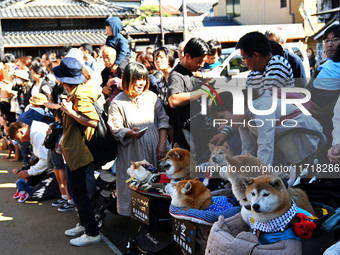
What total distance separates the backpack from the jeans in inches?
6.1

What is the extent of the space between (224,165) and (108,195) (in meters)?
2.41

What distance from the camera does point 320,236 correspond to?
8.09ft

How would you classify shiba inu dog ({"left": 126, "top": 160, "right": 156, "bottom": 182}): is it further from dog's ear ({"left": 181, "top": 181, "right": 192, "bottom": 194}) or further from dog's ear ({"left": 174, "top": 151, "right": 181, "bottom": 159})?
dog's ear ({"left": 181, "top": 181, "right": 192, "bottom": 194})

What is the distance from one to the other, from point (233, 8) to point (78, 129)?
33.4 m

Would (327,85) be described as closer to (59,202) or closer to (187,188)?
(187,188)

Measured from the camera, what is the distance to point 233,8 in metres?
35.6

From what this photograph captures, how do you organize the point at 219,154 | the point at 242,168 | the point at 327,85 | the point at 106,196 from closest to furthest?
the point at 242,168
the point at 219,154
the point at 327,85
the point at 106,196

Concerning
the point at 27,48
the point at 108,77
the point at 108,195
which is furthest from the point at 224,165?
the point at 27,48

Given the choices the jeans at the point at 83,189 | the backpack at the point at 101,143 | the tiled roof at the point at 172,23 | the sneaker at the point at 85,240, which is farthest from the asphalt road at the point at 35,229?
the tiled roof at the point at 172,23

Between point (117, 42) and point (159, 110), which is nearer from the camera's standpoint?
point (159, 110)

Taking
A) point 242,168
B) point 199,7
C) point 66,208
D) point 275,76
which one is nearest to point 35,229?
point 66,208

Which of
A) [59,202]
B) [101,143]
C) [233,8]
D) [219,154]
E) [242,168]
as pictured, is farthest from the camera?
[233,8]

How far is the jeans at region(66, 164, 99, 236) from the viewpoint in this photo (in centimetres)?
439

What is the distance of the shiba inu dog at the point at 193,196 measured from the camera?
3.13 metres
